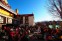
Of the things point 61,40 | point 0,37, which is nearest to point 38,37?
point 0,37

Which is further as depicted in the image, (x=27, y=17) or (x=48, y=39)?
(x=27, y=17)

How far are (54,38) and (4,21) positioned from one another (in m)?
14.3

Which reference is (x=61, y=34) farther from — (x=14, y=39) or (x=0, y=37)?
(x=0, y=37)

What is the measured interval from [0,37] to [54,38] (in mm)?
5901

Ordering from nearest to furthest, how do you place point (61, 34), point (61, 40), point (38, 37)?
1. point (61, 40)
2. point (61, 34)
3. point (38, 37)

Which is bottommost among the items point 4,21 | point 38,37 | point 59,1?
point 38,37

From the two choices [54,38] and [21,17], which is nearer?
[54,38]

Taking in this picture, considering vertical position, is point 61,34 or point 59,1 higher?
point 59,1

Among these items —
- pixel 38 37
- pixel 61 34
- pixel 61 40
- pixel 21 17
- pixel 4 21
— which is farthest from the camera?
pixel 21 17

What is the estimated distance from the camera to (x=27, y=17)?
39469 mm

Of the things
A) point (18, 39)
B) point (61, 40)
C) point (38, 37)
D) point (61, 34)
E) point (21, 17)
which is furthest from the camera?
point (21, 17)

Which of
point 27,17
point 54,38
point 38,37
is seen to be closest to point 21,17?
point 27,17

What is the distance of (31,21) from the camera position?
39.8m

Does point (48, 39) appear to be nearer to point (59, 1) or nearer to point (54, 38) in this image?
point (54, 38)
